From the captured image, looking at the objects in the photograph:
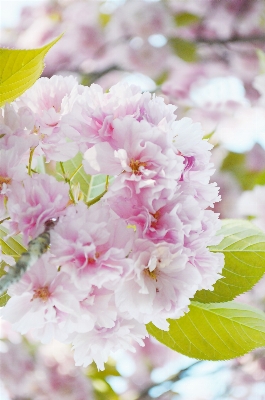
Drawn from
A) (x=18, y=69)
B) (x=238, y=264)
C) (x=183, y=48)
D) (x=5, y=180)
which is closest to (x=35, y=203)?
(x=5, y=180)

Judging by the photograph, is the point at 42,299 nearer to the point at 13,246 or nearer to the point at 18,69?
the point at 13,246

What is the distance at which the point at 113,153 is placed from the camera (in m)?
0.50

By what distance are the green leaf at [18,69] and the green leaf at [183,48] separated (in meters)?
1.84

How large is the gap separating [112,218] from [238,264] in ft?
0.86

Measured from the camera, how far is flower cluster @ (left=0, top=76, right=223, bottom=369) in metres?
0.46

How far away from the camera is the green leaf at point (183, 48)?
2287mm

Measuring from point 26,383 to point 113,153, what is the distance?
177 centimetres

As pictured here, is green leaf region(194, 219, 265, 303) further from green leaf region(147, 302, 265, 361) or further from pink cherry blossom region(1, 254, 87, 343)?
pink cherry blossom region(1, 254, 87, 343)

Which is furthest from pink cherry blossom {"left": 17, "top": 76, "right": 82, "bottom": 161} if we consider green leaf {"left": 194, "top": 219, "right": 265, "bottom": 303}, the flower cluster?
green leaf {"left": 194, "top": 219, "right": 265, "bottom": 303}

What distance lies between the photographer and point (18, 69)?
0.53 m

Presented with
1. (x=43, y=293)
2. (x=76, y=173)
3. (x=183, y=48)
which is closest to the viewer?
(x=43, y=293)

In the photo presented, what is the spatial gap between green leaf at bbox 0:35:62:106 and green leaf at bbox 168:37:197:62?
1.84 m

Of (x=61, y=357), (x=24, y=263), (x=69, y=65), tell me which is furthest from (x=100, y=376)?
(x=24, y=263)

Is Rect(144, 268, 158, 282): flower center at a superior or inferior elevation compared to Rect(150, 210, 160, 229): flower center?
inferior
